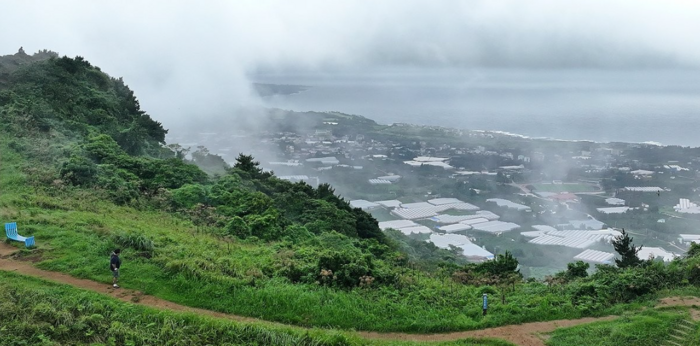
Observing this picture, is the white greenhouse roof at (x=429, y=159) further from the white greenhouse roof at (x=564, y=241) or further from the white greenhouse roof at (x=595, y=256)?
the white greenhouse roof at (x=595, y=256)

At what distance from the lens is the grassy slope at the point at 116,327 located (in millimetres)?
8820

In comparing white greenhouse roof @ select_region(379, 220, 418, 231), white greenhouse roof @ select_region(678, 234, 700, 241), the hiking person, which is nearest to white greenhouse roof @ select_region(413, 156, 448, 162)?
white greenhouse roof @ select_region(379, 220, 418, 231)

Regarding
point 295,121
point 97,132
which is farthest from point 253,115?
point 97,132

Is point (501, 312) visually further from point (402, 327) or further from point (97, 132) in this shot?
point (97, 132)

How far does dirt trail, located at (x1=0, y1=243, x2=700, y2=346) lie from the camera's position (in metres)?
10.2

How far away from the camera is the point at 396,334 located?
10.4m

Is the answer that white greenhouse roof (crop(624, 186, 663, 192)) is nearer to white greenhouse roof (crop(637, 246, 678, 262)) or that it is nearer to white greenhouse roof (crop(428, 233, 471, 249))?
white greenhouse roof (crop(637, 246, 678, 262))

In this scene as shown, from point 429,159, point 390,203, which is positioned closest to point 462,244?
point 390,203

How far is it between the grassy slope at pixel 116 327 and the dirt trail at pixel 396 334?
1.46 feet

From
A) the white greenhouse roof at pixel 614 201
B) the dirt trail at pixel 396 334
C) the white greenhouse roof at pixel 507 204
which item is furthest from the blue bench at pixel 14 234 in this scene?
the white greenhouse roof at pixel 614 201

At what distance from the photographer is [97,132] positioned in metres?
29.6

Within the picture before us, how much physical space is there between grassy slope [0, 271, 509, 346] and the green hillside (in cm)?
15

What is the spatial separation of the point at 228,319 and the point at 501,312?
20.5ft

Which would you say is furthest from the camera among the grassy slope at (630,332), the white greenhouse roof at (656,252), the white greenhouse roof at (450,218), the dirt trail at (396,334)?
the white greenhouse roof at (450,218)
